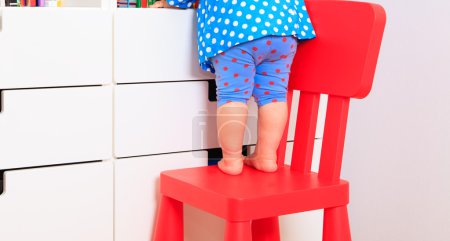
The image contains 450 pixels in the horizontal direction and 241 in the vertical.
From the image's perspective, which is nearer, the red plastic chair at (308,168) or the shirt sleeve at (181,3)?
the red plastic chair at (308,168)

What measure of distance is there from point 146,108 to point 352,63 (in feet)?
1.38

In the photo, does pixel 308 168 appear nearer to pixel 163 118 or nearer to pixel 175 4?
pixel 163 118

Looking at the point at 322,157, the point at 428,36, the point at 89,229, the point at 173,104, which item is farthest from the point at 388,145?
the point at 89,229

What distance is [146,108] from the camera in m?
1.44

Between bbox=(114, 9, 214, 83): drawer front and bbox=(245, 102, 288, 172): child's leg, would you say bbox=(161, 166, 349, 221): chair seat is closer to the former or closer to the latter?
bbox=(245, 102, 288, 172): child's leg

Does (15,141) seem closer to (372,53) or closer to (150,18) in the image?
(150,18)

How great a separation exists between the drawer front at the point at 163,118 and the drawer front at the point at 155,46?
22 millimetres

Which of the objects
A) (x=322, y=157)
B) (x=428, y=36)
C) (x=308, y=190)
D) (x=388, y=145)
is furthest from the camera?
(x=388, y=145)

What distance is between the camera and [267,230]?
4.99 feet

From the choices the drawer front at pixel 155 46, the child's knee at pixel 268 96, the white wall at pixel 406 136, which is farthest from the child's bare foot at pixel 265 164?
the white wall at pixel 406 136

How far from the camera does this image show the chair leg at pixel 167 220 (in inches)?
55.4

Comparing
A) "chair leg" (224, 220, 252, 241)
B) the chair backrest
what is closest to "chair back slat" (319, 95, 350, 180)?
the chair backrest

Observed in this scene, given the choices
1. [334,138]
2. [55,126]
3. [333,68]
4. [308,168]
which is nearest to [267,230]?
[308,168]

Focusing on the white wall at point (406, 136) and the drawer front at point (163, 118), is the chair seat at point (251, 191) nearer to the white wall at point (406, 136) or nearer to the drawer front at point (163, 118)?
the drawer front at point (163, 118)
